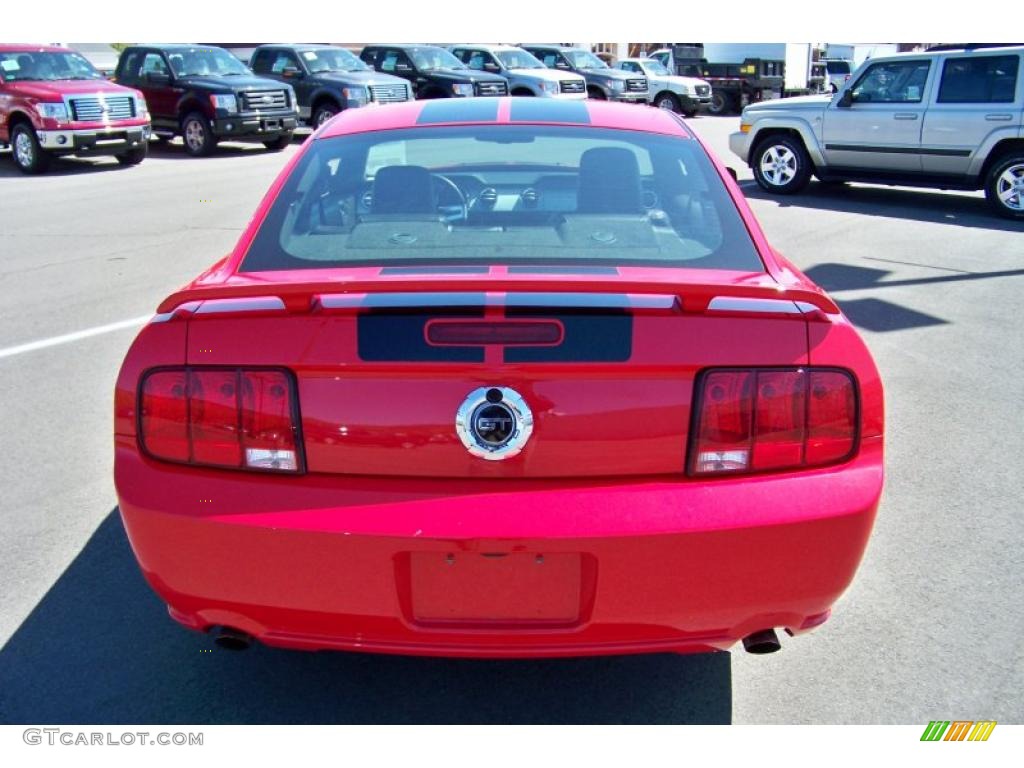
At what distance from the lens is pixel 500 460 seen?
2350 mm

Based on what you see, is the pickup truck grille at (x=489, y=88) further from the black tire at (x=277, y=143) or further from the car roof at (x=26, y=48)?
the car roof at (x=26, y=48)

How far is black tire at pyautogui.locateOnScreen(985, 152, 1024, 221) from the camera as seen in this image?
37.9 feet

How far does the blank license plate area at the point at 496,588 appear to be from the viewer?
2334 millimetres

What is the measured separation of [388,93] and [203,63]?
3.60 m

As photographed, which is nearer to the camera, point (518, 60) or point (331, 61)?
point (331, 61)

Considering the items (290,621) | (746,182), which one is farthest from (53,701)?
(746,182)

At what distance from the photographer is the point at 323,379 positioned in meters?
2.37

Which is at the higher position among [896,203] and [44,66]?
[44,66]

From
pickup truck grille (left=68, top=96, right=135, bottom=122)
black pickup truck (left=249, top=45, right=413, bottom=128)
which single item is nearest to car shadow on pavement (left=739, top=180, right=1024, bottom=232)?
black pickup truck (left=249, top=45, right=413, bottom=128)

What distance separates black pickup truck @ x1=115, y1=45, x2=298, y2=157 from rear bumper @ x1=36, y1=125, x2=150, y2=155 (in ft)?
5.42

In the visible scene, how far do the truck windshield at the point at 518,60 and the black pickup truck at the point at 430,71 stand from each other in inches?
97.7

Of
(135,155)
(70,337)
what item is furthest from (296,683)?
(135,155)

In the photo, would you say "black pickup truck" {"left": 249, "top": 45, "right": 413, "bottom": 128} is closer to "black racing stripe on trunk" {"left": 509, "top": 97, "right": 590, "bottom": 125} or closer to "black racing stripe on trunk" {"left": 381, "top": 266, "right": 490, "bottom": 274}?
"black racing stripe on trunk" {"left": 509, "top": 97, "right": 590, "bottom": 125}

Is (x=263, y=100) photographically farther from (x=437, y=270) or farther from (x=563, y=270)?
(x=563, y=270)
